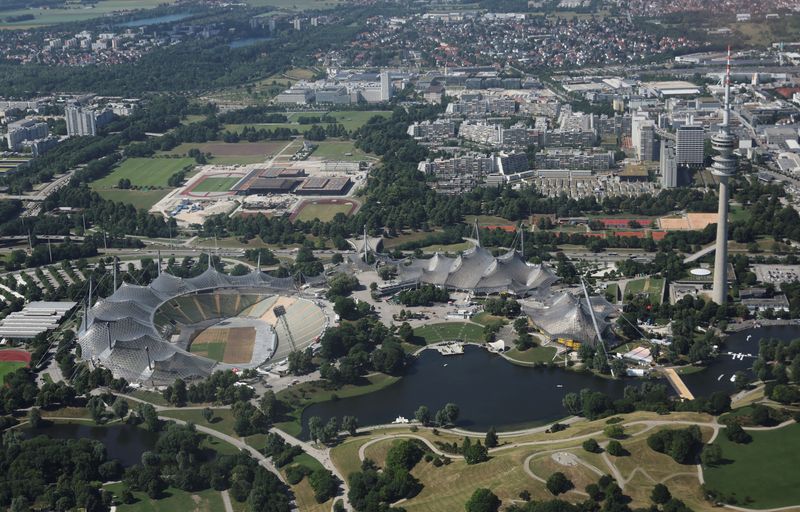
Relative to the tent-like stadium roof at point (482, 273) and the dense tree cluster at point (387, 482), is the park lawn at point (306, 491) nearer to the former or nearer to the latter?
the dense tree cluster at point (387, 482)

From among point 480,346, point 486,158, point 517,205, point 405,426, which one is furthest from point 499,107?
point 405,426

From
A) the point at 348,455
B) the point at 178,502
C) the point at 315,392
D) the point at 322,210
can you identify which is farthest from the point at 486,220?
the point at 178,502

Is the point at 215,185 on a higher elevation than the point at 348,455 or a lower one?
lower

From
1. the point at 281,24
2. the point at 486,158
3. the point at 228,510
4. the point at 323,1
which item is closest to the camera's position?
the point at 228,510

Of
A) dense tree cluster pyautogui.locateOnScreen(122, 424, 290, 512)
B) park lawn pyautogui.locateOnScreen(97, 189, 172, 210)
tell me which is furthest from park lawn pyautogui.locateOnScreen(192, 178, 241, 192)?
dense tree cluster pyautogui.locateOnScreen(122, 424, 290, 512)

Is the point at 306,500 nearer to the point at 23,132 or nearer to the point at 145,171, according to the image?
the point at 145,171

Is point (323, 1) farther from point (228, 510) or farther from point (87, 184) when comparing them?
point (228, 510)

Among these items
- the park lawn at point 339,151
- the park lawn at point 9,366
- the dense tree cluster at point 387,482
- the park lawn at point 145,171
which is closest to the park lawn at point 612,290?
the dense tree cluster at point 387,482

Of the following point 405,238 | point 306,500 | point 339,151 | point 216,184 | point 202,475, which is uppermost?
point 202,475
